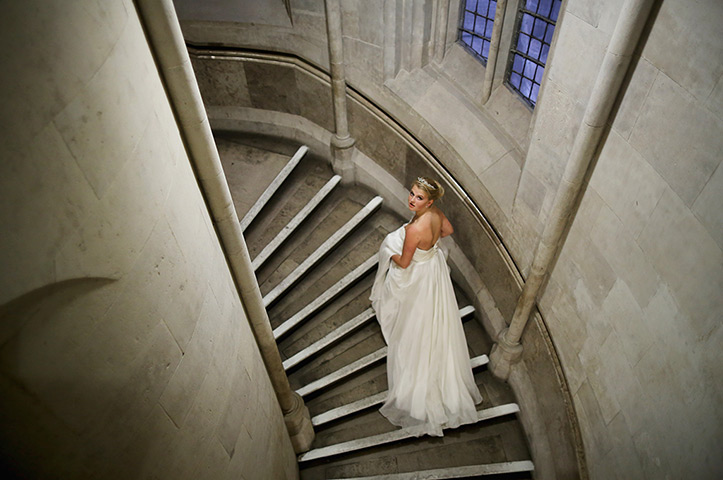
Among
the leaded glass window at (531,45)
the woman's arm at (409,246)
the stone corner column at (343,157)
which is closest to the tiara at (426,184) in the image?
the woman's arm at (409,246)

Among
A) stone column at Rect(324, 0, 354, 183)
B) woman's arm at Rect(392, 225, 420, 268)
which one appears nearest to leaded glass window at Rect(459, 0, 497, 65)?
stone column at Rect(324, 0, 354, 183)

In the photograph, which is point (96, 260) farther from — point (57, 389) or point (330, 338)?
point (330, 338)

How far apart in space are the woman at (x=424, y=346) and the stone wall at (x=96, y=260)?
2.08 meters

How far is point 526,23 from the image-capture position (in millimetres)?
3521

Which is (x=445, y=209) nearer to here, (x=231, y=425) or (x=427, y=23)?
(x=427, y=23)

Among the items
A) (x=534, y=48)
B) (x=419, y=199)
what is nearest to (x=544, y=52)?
(x=534, y=48)

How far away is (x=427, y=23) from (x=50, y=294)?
3772 mm

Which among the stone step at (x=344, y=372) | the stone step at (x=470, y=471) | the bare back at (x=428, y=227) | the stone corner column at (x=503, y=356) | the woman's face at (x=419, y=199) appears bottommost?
the stone step at (x=470, y=471)

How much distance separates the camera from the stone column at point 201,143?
1.87m

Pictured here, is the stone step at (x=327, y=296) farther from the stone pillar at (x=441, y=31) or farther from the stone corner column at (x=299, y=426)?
the stone pillar at (x=441, y=31)

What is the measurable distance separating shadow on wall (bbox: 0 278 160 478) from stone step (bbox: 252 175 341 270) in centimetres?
327

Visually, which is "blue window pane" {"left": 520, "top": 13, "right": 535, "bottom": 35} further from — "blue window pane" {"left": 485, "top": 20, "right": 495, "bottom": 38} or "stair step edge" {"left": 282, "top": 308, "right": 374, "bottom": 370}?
"stair step edge" {"left": 282, "top": 308, "right": 374, "bottom": 370}

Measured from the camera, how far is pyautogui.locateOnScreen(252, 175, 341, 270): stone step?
498cm

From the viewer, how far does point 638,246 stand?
245cm
